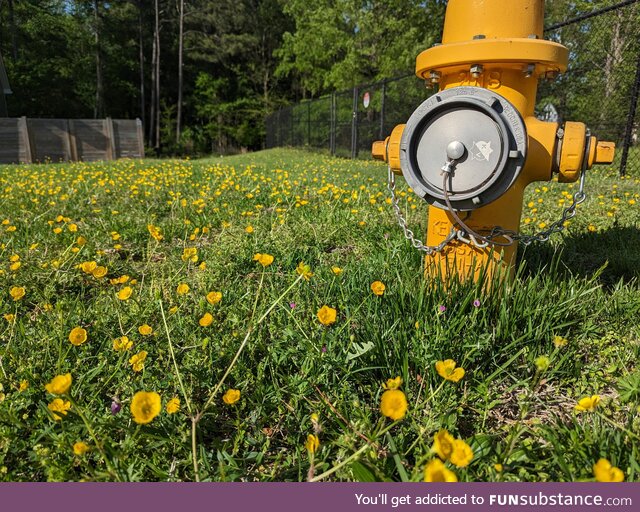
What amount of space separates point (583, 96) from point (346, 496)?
1217cm

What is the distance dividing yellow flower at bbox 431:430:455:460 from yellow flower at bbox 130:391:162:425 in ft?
2.20

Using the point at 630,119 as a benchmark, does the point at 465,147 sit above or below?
below

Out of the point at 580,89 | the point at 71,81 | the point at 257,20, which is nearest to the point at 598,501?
the point at 580,89

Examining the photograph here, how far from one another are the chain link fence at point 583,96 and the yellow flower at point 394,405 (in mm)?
6242

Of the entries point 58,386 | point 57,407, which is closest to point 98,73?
point 57,407

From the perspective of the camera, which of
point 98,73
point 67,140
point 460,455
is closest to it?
point 460,455

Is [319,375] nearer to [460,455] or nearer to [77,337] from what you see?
[460,455]

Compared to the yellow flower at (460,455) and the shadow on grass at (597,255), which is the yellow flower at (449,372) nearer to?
the yellow flower at (460,455)

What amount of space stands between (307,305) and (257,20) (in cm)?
4021

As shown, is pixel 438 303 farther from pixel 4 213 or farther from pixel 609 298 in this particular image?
pixel 4 213

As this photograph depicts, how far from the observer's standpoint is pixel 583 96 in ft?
34.8

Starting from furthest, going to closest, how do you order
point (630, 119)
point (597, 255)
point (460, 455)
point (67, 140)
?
point (67, 140) → point (630, 119) → point (597, 255) → point (460, 455)

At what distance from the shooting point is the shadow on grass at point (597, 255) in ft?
8.16

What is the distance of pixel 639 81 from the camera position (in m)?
6.54
